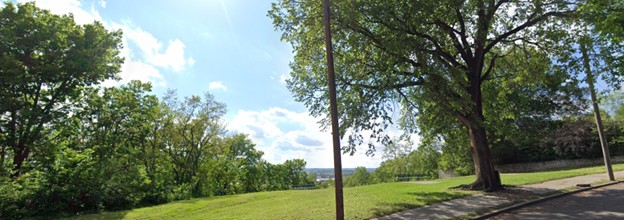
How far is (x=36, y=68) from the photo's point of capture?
1905cm

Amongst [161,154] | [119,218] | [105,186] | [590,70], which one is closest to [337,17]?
[590,70]

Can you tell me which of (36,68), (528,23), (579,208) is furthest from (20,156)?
(528,23)

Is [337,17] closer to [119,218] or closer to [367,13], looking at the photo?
[367,13]

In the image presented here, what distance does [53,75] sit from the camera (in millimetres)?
19812

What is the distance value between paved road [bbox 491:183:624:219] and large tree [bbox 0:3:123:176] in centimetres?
2358

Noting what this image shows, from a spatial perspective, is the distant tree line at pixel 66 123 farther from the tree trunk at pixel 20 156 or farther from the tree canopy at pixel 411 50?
the tree canopy at pixel 411 50

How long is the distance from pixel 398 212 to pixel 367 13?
7572 millimetres

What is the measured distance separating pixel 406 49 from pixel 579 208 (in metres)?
7.40

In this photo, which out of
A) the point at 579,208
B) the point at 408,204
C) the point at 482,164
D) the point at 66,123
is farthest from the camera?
the point at 66,123

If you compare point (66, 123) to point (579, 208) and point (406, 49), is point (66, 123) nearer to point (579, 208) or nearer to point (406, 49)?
point (406, 49)

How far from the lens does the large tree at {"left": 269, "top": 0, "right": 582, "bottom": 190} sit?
12.9 m

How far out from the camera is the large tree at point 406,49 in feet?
42.3

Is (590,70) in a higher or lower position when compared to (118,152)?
higher

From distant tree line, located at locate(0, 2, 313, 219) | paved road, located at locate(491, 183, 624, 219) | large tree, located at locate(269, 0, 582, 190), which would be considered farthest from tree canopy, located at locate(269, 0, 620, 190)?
distant tree line, located at locate(0, 2, 313, 219)
